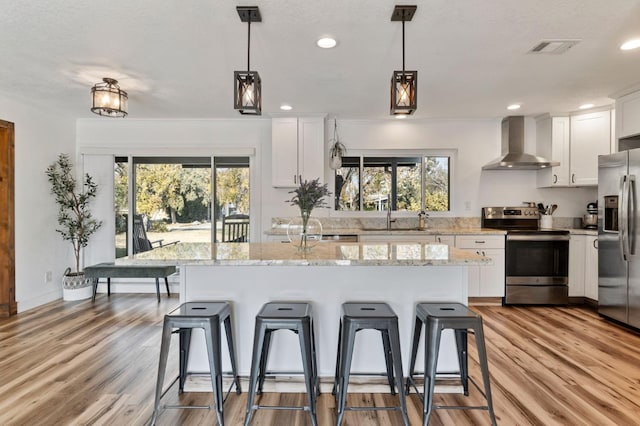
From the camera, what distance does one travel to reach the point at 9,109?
13.4 feet

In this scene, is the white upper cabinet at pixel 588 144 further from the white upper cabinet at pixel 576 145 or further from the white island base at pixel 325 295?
the white island base at pixel 325 295

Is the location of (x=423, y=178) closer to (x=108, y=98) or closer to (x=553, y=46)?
(x=553, y=46)

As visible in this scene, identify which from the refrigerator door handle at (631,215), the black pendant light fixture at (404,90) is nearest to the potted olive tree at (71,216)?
the black pendant light fixture at (404,90)

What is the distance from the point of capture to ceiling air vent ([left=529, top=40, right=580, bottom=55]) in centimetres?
268

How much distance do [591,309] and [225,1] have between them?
5091mm

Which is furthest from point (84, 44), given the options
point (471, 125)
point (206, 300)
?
point (471, 125)

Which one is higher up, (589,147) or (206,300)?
(589,147)

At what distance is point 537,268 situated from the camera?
4496 mm

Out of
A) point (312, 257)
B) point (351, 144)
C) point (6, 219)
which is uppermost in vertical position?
point (351, 144)

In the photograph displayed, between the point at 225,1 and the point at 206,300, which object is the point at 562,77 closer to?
the point at 225,1

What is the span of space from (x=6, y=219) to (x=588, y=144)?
7.03 metres

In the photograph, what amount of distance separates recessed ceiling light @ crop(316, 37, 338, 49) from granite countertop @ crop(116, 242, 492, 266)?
60.7 inches

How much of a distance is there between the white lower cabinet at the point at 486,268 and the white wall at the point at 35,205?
205 inches

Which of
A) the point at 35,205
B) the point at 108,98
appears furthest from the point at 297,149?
the point at 35,205
